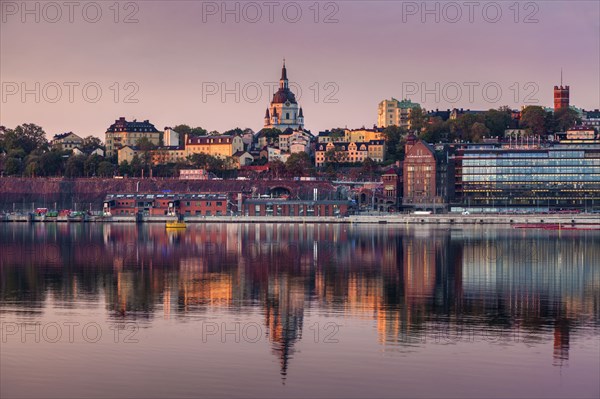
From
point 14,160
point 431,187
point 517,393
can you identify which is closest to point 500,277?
point 517,393

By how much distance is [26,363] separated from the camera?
82.4ft

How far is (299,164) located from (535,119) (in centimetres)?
3942

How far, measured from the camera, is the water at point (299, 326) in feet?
76.2

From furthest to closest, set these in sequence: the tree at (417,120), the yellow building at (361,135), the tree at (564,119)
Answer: the yellow building at (361,135)
the tree at (417,120)
the tree at (564,119)

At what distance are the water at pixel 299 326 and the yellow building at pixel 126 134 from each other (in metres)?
129

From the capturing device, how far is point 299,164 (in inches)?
6265

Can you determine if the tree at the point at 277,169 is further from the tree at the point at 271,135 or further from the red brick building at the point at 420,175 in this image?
the tree at the point at 271,135

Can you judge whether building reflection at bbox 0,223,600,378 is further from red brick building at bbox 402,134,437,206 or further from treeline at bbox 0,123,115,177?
treeline at bbox 0,123,115,177

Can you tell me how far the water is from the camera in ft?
76.2

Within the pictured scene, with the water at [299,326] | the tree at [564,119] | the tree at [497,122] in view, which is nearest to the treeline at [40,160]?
the tree at [497,122]

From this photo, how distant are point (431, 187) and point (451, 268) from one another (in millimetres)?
86795

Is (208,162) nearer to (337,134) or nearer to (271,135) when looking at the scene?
(271,135)

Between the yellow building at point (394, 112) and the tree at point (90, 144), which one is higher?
the yellow building at point (394, 112)

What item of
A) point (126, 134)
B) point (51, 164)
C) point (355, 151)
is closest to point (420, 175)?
point (355, 151)
